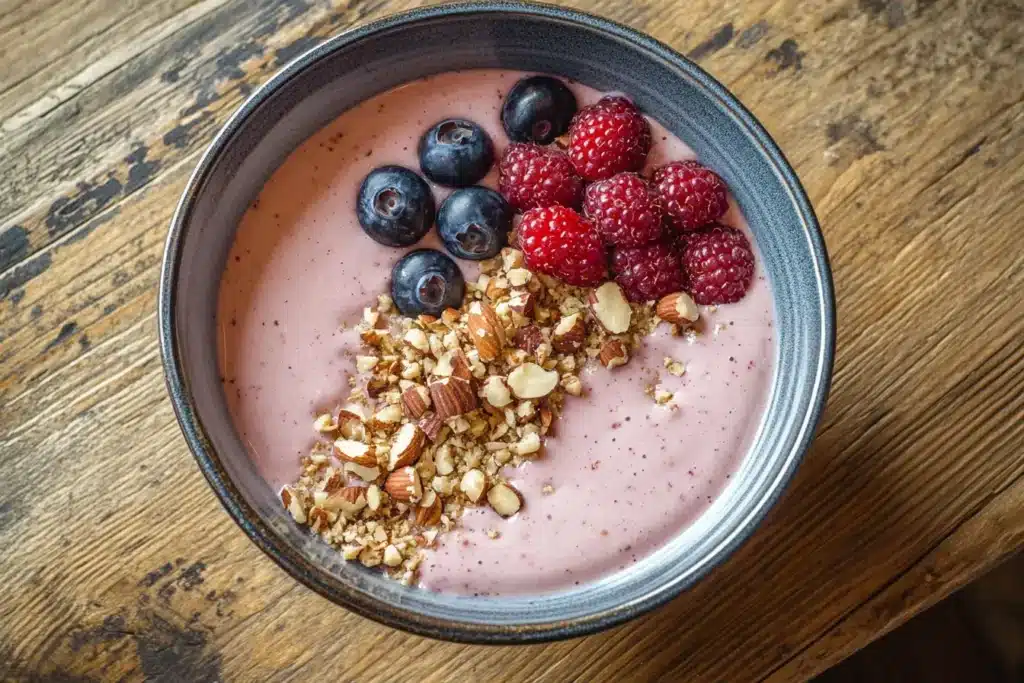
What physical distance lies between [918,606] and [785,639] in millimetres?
186

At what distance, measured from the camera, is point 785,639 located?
1291 mm

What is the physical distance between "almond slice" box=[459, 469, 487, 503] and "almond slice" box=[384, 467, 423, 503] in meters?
0.05

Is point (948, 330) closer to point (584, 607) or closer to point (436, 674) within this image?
point (584, 607)

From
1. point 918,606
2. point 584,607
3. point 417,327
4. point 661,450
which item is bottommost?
point 918,606

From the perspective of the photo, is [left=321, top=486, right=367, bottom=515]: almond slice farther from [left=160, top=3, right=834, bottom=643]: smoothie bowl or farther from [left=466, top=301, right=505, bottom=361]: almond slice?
[left=466, top=301, right=505, bottom=361]: almond slice

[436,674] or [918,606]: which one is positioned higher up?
[436,674]

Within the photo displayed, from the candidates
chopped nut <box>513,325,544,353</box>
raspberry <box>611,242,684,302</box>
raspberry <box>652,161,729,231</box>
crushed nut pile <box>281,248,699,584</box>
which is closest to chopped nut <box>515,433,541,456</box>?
crushed nut pile <box>281,248,699,584</box>

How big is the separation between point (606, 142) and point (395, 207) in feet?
0.86

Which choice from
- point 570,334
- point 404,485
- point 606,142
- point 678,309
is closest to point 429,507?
point 404,485

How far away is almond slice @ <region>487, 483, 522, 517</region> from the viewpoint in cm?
114

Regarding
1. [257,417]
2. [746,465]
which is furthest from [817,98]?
[257,417]

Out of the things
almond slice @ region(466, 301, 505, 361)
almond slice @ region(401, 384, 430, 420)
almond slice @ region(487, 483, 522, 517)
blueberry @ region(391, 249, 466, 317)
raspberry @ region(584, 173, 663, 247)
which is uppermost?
blueberry @ region(391, 249, 466, 317)

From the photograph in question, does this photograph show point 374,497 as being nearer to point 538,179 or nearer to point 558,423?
point 558,423

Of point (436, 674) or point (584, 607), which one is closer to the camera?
point (584, 607)
